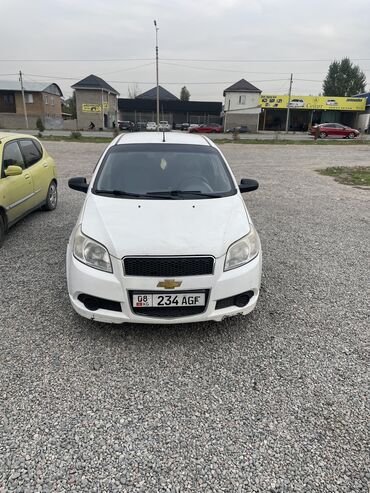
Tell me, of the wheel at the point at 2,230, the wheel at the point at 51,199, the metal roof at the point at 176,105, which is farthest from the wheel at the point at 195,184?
the metal roof at the point at 176,105

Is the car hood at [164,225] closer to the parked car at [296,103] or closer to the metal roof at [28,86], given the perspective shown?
the parked car at [296,103]

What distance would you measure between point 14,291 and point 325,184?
1002 centimetres

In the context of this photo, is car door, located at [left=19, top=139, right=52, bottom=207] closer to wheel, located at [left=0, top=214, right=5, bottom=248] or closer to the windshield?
wheel, located at [left=0, top=214, right=5, bottom=248]

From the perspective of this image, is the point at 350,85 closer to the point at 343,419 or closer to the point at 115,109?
the point at 115,109

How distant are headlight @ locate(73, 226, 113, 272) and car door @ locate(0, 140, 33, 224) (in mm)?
2616

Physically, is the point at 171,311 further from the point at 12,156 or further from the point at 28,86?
the point at 28,86

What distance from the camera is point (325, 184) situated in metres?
11.4

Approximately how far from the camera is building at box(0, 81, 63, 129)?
54969 millimetres

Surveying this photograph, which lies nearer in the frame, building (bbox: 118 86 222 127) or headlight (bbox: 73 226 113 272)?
headlight (bbox: 73 226 113 272)

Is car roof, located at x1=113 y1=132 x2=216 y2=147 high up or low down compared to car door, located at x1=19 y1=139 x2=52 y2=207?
up

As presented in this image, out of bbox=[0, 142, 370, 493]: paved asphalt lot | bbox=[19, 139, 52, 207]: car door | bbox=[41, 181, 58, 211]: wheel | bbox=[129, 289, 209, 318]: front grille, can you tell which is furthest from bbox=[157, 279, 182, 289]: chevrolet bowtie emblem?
bbox=[41, 181, 58, 211]: wheel

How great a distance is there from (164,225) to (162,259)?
1.34 ft

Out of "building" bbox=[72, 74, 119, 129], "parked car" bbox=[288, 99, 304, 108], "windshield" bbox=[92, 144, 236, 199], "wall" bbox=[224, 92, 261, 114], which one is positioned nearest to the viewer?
"windshield" bbox=[92, 144, 236, 199]

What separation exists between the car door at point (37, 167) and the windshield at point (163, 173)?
8.16 feet
